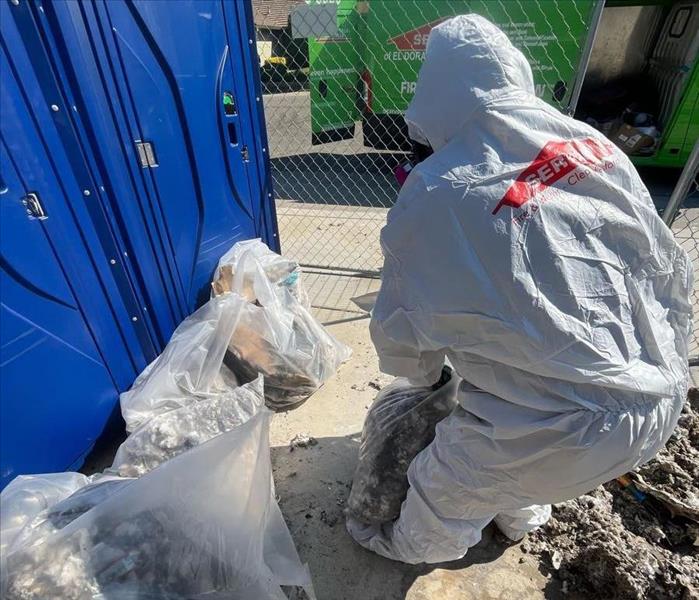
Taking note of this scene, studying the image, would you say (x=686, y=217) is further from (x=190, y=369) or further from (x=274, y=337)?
(x=190, y=369)

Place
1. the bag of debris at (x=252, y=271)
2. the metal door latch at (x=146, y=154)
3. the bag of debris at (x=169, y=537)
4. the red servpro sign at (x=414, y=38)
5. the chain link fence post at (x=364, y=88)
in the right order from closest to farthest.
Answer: the bag of debris at (x=169, y=537) → the metal door latch at (x=146, y=154) → the bag of debris at (x=252, y=271) → the chain link fence post at (x=364, y=88) → the red servpro sign at (x=414, y=38)

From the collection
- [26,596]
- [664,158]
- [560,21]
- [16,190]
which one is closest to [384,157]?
[560,21]

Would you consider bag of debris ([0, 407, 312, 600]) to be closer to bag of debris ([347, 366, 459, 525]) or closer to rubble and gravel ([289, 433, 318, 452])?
bag of debris ([347, 366, 459, 525])

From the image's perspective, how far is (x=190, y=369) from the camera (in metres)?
1.93

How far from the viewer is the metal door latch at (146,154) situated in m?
1.77

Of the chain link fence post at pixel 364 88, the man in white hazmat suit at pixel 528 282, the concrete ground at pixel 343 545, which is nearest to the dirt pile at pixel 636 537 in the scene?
the concrete ground at pixel 343 545

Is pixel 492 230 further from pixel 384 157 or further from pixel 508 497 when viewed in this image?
pixel 384 157

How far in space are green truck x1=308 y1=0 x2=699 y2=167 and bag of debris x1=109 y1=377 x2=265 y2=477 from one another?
15.6 ft

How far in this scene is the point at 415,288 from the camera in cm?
119

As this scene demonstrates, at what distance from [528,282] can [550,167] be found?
0.30 metres

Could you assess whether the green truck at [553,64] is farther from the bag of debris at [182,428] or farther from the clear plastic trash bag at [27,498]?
the clear plastic trash bag at [27,498]

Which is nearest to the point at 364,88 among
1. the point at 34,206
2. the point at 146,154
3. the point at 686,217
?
the point at 686,217

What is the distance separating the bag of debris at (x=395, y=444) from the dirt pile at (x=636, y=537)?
585 millimetres

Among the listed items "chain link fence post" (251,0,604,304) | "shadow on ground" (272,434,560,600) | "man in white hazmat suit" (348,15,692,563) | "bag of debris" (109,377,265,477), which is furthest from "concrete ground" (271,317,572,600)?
"chain link fence post" (251,0,604,304)
